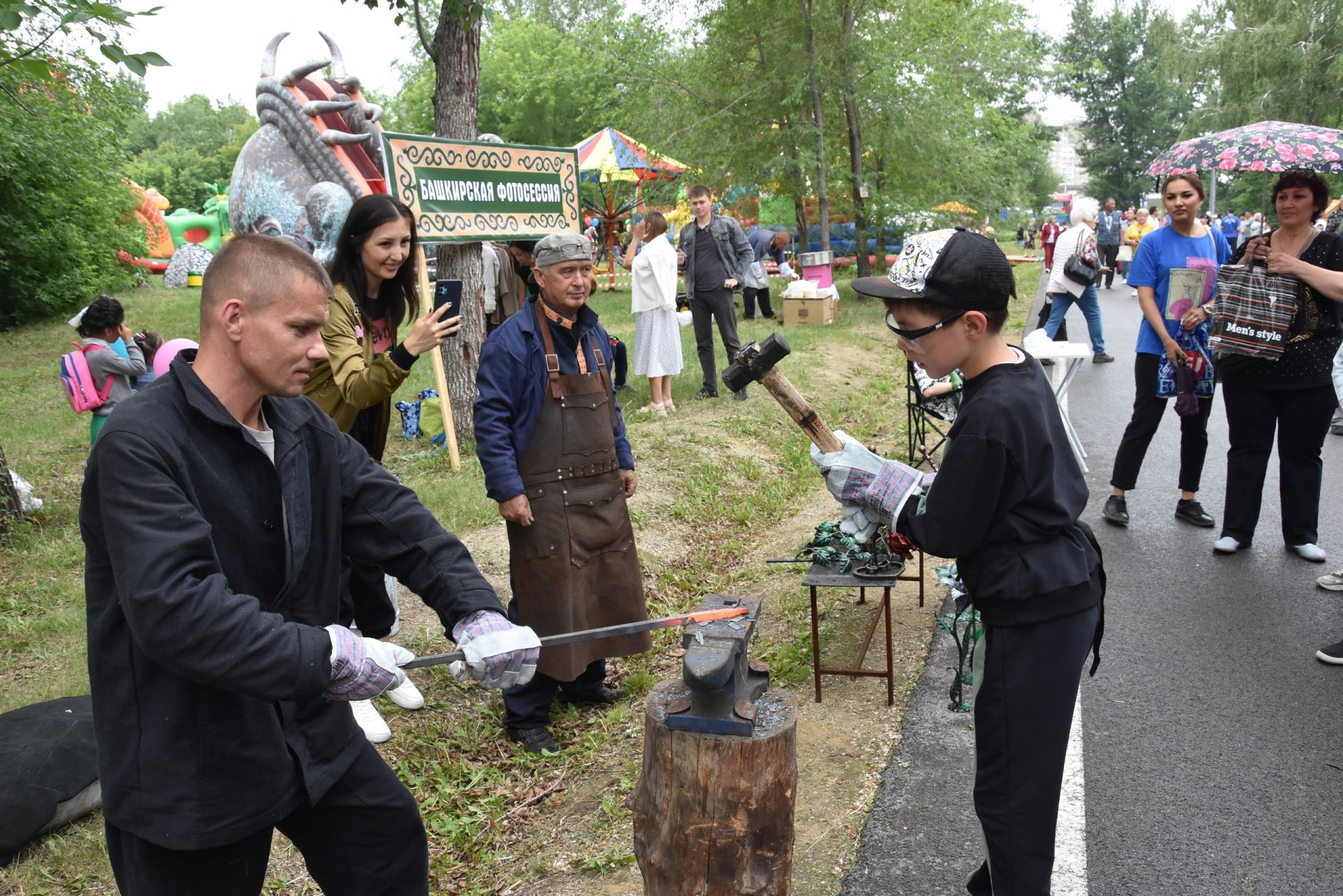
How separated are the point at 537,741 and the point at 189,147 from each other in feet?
267

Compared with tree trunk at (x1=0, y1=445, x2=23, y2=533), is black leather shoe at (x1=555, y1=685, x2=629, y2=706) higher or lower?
lower

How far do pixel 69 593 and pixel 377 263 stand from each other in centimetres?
330

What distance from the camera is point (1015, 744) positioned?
2406 millimetres

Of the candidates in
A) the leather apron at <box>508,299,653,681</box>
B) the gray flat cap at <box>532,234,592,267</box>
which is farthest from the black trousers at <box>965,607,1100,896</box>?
the gray flat cap at <box>532,234,592,267</box>

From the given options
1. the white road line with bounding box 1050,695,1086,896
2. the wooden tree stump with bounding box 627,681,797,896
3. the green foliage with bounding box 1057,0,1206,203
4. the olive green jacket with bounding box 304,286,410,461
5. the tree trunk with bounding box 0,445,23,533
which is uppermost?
the green foliage with bounding box 1057,0,1206,203

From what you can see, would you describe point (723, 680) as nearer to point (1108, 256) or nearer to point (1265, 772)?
point (1265, 772)

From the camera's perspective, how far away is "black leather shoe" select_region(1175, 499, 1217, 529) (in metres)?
6.11

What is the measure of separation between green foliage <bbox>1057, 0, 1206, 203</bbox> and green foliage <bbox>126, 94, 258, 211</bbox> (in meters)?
45.4

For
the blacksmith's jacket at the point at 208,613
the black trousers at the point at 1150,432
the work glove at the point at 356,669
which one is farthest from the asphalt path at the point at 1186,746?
the blacksmith's jacket at the point at 208,613

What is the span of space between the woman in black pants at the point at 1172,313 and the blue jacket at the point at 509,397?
A: 12.6 feet

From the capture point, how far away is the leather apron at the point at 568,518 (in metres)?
3.99

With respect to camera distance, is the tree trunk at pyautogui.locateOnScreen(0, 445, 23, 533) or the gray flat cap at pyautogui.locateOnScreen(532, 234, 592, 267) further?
the tree trunk at pyautogui.locateOnScreen(0, 445, 23, 533)

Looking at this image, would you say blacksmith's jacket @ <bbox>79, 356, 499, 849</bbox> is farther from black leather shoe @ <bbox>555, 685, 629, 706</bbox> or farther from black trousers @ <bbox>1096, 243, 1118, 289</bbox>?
black trousers @ <bbox>1096, 243, 1118, 289</bbox>

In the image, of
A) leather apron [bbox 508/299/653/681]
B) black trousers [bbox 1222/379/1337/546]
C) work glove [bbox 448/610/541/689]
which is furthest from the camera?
black trousers [bbox 1222/379/1337/546]
